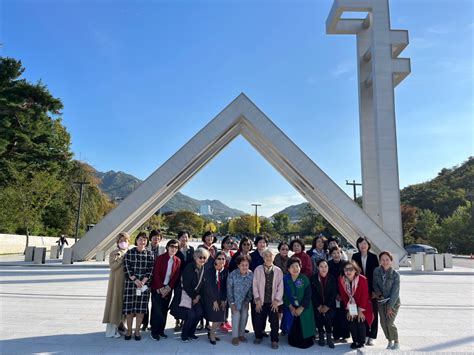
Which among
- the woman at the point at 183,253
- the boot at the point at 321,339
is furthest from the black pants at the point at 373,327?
the woman at the point at 183,253

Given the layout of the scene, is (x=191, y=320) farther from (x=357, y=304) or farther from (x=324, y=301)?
(x=357, y=304)

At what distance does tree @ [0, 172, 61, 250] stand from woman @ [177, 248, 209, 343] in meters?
22.5

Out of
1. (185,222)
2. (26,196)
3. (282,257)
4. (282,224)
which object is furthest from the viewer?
(185,222)

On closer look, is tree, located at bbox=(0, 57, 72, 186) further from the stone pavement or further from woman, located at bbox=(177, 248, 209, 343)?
woman, located at bbox=(177, 248, 209, 343)

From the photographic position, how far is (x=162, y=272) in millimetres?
5434

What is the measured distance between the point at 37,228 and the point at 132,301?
2999 centimetres

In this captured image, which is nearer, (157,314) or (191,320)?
(191,320)

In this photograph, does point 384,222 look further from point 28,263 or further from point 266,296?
point 28,263

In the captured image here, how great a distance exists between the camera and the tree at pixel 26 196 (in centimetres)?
2352

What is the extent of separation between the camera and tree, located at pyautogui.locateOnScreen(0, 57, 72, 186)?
24.1 m

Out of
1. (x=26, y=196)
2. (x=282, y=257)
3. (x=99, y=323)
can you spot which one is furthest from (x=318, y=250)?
(x=26, y=196)

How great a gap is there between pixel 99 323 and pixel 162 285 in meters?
1.90

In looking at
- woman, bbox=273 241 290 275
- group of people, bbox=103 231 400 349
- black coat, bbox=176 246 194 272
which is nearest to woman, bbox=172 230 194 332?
black coat, bbox=176 246 194 272

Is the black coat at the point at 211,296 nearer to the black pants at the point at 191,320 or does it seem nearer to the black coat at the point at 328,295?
the black pants at the point at 191,320
